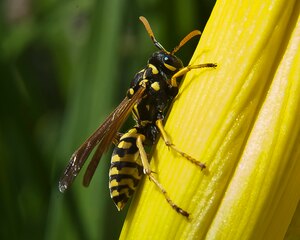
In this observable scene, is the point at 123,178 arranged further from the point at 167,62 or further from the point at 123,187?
the point at 167,62

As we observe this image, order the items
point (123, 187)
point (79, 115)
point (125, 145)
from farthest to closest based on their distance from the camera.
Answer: point (79, 115)
point (125, 145)
point (123, 187)

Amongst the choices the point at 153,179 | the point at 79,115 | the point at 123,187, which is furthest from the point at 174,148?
the point at 79,115

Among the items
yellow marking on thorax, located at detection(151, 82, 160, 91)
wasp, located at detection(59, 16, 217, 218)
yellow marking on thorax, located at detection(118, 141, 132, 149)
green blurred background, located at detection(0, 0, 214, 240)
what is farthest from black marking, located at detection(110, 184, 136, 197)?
green blurred background, located at detection(0, 0, 214, 240)

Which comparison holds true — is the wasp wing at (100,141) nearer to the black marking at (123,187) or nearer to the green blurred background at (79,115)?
the black marking at (123,187)

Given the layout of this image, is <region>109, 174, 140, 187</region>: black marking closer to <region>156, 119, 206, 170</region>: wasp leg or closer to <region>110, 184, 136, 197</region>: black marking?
<region>110, 184, 136, 197</region>: black marking

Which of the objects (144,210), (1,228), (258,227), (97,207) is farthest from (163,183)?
(1,228)

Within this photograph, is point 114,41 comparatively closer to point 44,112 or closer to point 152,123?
point 152,123

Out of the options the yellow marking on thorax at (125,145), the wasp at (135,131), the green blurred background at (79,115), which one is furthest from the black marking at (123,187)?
the green blurred background at (79,115)
